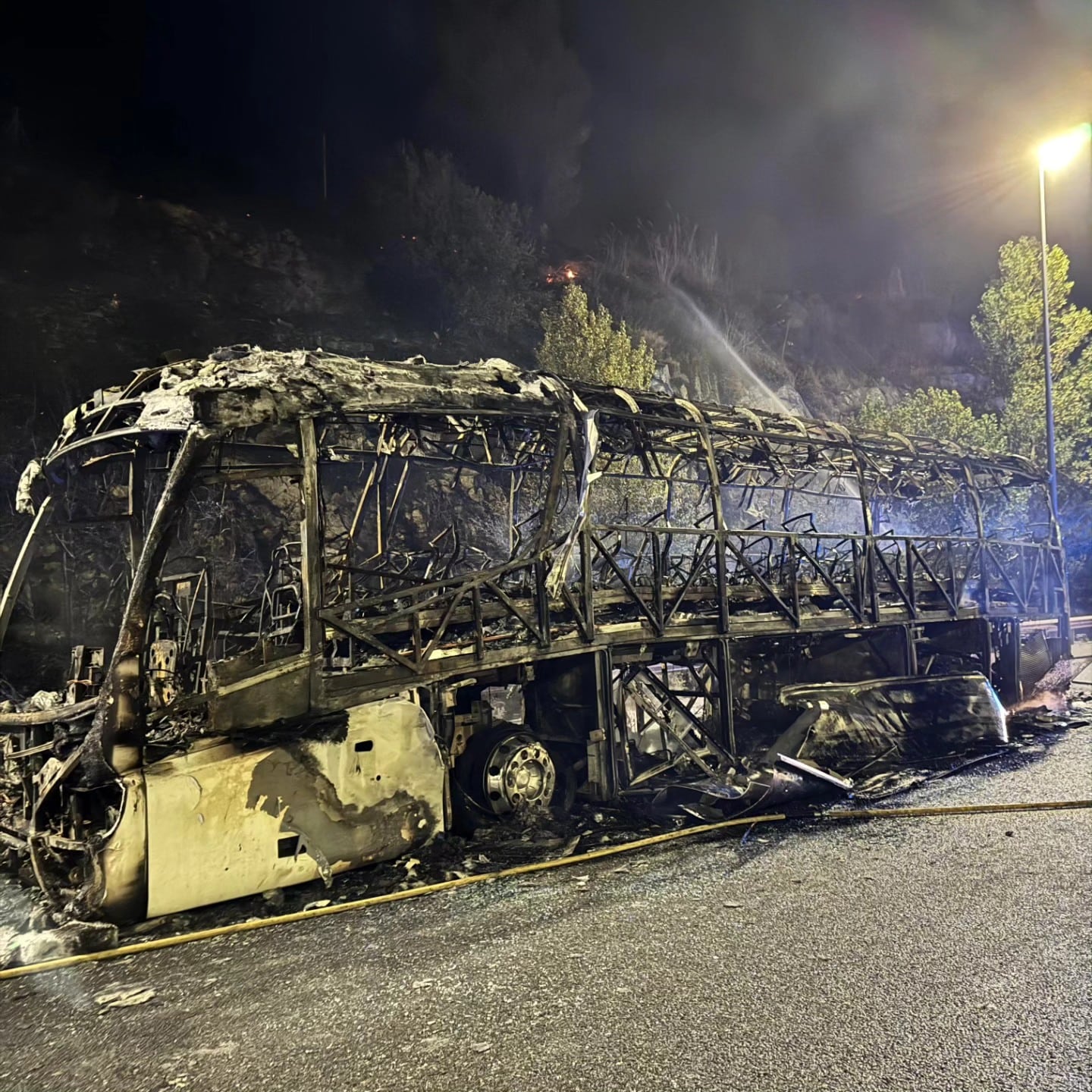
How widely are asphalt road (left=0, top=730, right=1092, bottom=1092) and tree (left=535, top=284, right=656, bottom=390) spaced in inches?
896

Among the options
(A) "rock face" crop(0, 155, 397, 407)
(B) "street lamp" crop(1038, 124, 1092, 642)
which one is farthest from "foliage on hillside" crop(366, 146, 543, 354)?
(B) "street lamp" crop(1038, 124, 1092, 642)

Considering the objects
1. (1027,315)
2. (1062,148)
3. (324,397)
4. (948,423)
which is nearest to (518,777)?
(324,397)

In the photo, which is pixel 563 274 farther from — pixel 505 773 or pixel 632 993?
pixel 632 993

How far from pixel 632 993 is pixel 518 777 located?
344 cm

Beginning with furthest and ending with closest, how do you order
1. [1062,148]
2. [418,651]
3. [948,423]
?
[948,423], [1062,148], [418,651]

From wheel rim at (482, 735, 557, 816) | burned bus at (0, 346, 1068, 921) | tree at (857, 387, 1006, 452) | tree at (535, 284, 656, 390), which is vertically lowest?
wheel rim at (482, 735, 557, 816)

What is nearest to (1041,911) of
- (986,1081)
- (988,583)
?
(986,1081)

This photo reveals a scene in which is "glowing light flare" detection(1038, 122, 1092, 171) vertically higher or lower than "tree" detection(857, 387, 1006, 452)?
higher

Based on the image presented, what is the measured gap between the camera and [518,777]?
23.8 feet

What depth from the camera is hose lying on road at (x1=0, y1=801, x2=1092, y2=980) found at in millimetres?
4535

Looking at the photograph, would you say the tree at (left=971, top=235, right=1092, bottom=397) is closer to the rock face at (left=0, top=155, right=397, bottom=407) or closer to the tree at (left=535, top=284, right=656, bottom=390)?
the tree at (left=535, top=284, right=656, bottom=390)

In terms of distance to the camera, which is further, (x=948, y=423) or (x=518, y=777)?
(x=948, y=423)

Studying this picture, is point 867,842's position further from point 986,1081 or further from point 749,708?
point 749,708

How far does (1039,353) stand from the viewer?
30172mm
